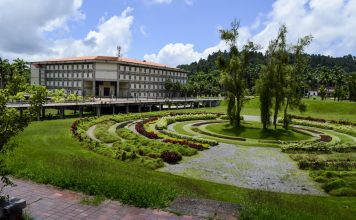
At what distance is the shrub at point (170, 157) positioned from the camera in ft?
100

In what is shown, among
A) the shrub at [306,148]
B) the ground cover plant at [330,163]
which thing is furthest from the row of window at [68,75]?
the shrub at [306,148]

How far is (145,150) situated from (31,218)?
21032mm

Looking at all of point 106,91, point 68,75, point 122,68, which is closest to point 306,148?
point 122,68

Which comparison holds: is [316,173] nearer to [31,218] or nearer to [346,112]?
[31,218]

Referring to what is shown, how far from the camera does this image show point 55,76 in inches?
5197

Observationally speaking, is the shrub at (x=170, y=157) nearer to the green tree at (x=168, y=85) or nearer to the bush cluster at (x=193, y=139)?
the bush cluster at (x=193, y=139)

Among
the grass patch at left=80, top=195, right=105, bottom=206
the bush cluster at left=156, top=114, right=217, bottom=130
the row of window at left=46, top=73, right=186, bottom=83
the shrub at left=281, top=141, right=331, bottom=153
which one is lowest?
the shrub at left=281, top=141, right=331, bottom=153

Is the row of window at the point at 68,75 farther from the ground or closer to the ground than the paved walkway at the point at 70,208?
farther from the ground

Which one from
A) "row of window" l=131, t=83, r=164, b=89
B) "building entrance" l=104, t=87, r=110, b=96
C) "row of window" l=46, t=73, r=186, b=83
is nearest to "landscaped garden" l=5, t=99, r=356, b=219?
"building entrance" l=104, t=87, r=110, b=96

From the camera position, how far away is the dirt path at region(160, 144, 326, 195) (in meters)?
24.9

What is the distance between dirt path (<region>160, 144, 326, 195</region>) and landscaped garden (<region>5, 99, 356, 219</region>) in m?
0.08

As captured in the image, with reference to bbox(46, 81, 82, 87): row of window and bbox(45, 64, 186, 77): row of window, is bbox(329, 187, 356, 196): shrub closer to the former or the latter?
bbox(45, 64, 186, 77): row of window

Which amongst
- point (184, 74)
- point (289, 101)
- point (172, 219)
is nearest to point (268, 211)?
point (172, 219)

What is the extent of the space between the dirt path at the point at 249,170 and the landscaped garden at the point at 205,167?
81mm
